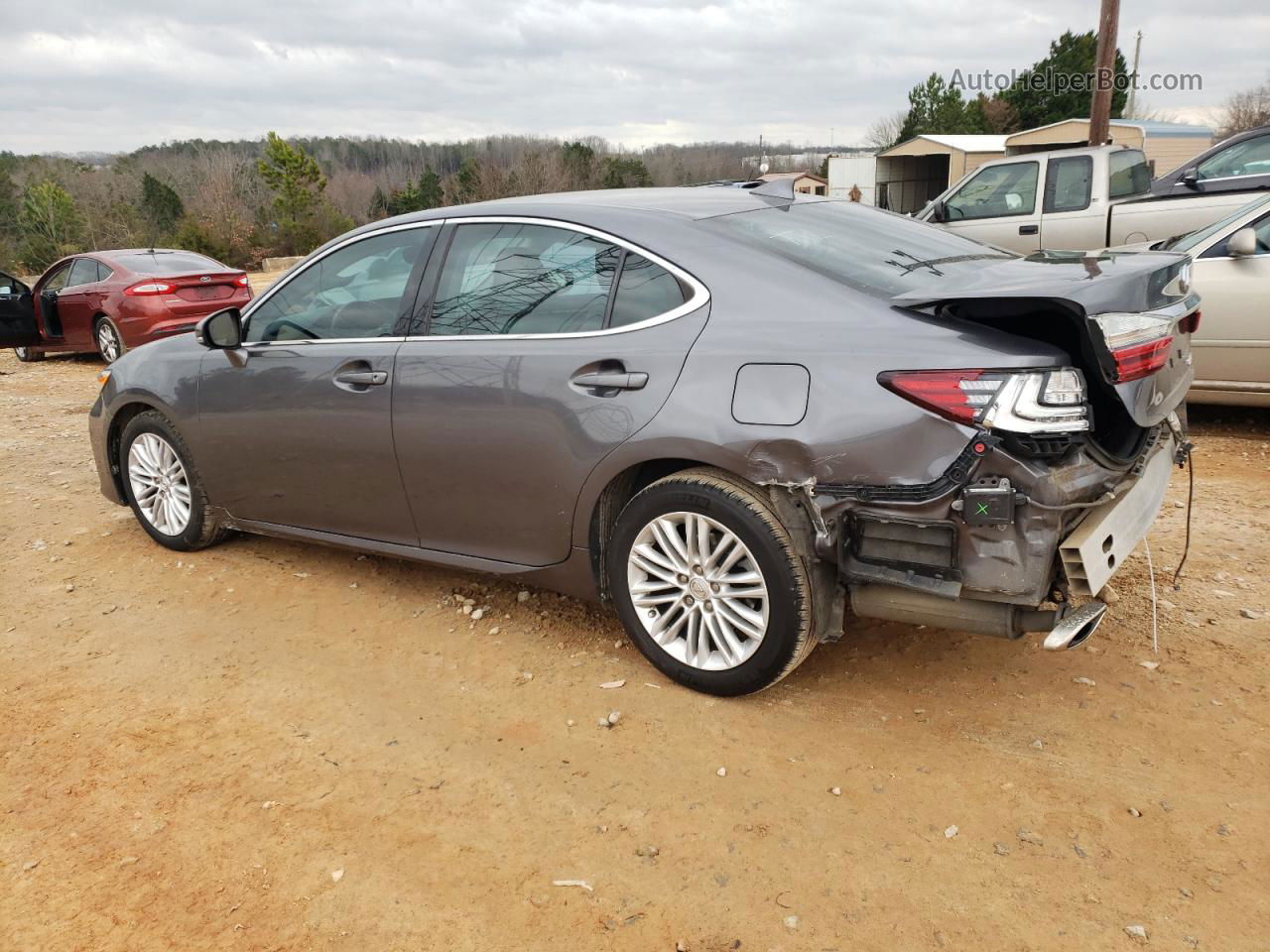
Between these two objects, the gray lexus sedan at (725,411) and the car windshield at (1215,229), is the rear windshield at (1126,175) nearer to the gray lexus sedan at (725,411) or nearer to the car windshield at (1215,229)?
the car windshield at (1215,229)

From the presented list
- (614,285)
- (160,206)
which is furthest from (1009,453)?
(160,206)

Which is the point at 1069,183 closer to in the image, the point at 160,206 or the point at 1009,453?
the point at 1009,453

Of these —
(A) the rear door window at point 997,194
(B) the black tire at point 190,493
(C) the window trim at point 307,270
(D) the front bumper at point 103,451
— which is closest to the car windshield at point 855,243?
(C) the window trim at point 307,270

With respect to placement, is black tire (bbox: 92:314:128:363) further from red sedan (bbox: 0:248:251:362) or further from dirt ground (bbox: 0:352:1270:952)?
dirt ground (bbox: 0:352:1270:952)

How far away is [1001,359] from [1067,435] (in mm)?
284

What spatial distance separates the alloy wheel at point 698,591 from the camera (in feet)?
10.2

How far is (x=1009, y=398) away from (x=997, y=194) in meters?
9.43

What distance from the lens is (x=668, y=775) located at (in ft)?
9.64

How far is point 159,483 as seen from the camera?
499 cm

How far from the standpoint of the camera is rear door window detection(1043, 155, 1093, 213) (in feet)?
34.1

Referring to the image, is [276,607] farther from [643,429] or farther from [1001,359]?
[1001,359]

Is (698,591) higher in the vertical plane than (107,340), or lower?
higher

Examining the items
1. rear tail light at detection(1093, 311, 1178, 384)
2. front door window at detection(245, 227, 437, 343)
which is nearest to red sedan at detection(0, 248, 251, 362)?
front door window at detection(245, 227, 437, 343)

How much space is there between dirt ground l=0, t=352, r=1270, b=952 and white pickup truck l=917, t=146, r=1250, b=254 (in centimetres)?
671
